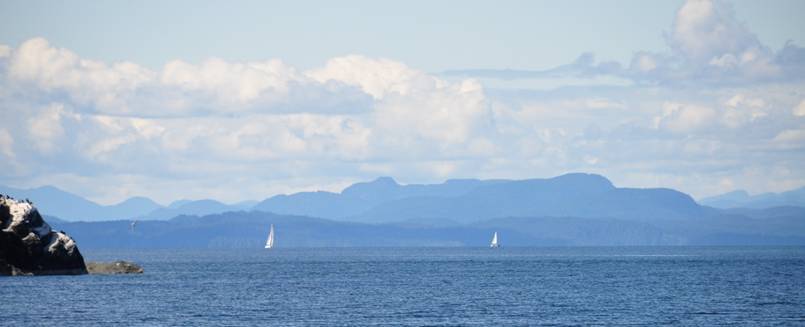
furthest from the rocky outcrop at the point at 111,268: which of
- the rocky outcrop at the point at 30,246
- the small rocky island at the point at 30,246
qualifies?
the rocky outcrop at the point at 30,246

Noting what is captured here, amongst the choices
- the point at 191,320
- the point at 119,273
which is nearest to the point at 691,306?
the point at 191,320

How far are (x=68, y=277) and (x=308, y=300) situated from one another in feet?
172

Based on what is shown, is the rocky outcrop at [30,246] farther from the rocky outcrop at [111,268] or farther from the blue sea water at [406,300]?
the rocky outcrop at [111,268]

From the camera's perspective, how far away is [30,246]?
159m

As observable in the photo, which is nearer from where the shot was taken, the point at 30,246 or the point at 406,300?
the point at 406,300

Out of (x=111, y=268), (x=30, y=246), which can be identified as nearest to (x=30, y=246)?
(x=30, y=246)

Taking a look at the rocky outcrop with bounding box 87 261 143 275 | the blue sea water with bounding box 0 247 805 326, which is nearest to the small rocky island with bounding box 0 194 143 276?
the blue sea water with bounding box 0 247 805 326

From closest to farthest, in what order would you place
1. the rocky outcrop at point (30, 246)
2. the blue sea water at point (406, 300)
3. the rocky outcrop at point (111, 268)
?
the blue sea water at point (406, 300) < the rocky outcrop at point (30, 246) < the rocky outcrop at point (111, 268)

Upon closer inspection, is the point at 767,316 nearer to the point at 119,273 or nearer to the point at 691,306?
the point at 691,306

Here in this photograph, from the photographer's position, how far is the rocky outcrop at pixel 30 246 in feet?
501

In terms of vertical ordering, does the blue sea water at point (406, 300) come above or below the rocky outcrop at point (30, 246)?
below

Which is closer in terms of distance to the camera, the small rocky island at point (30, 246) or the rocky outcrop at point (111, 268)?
the small rocky island at point (30, 246)

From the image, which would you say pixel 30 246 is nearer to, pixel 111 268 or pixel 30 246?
pixel 30 246

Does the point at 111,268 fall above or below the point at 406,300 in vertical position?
above
